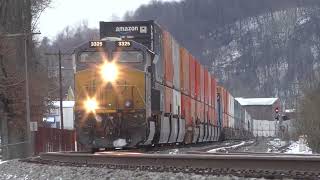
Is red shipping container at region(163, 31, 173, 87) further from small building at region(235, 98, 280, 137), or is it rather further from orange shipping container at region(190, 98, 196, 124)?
small building at region(235, 98, 280, 137)

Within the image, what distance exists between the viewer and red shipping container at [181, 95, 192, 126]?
91.2 feet

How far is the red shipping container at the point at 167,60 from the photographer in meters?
24.3

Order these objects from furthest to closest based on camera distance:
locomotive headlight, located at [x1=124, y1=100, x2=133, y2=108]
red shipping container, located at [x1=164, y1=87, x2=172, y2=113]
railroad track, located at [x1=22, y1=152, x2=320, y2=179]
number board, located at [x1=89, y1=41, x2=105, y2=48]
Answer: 1. red shipping container, located at [x1=164, y1=87, x2=172, y2=113]
2. number board, located at [x1=89, y1=41, x2=105, y2=48]
3. locomotive headlight, located at [x1=124, y1=100, x2=133, y2=108]
4. railroad track, located at [x1=22, y1=152, x2=320, y2=179]

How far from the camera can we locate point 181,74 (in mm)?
28344

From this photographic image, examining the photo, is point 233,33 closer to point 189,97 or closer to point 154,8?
point 154,8

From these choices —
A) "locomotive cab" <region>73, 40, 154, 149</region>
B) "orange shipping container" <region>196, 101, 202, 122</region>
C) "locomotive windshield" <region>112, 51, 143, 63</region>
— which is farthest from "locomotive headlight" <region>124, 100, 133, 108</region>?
"orange shipping container" <region>196, 101, 202, 122</region>

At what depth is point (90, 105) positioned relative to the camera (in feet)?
67.6

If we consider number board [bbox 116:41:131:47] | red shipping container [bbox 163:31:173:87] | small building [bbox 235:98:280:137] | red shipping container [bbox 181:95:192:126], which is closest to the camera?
number board [bbox 116:41:131:47]

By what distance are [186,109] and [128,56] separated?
799 centimetres

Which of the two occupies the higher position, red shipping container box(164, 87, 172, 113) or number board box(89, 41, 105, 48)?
number board box(89, 41, 105, 48)

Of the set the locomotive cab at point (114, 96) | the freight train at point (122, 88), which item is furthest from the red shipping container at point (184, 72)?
the locomotive cab at point (114, 96)

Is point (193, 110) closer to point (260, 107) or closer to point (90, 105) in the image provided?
point (90, 105)

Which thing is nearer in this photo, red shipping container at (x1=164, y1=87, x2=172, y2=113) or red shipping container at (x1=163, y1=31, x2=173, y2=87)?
red shipping container at (x1=164, y1=87, x2=172, y2=113)

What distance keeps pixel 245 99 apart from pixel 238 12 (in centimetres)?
3343
